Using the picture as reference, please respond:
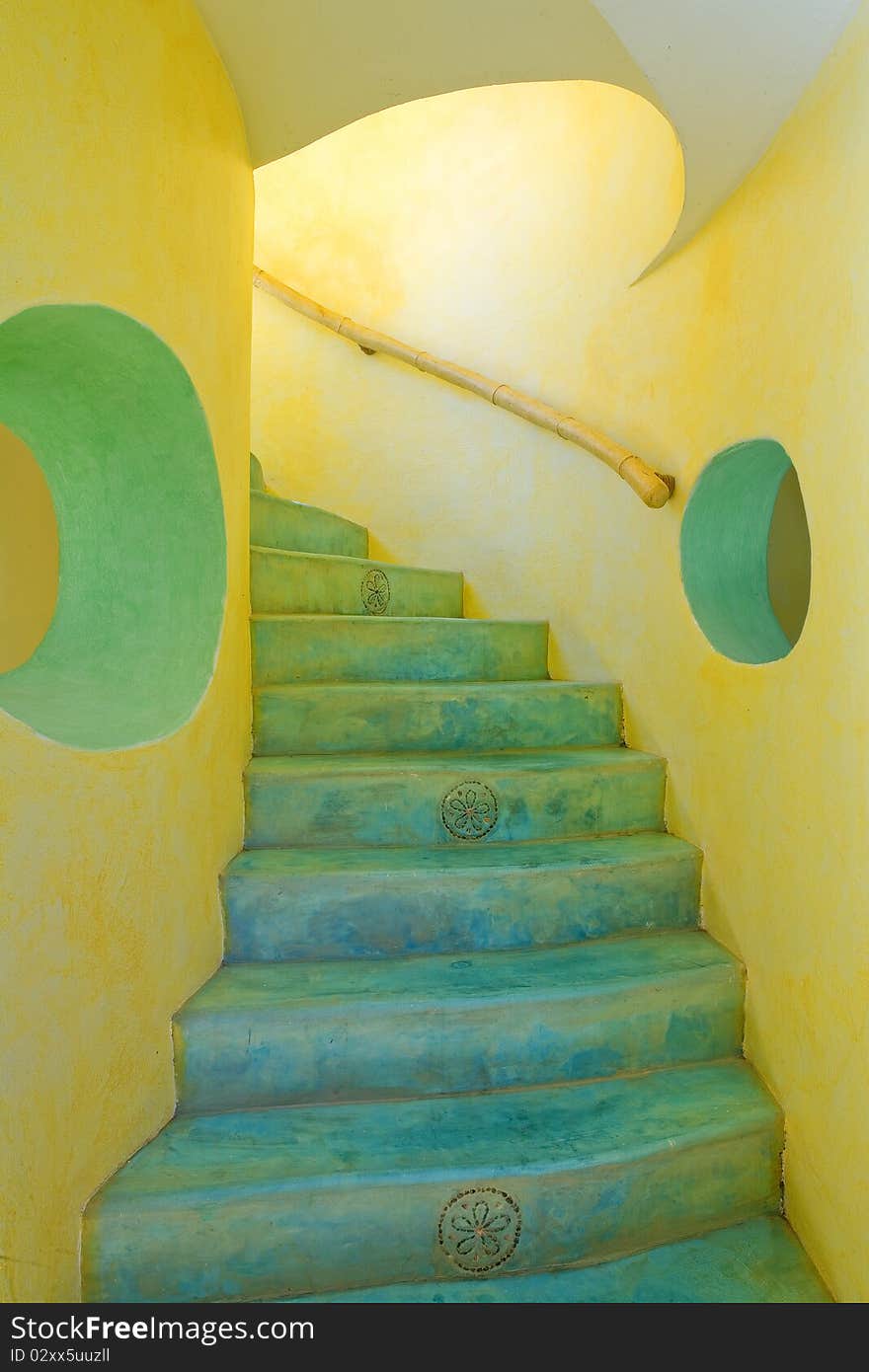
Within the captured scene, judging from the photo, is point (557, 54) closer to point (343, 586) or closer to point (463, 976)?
point (343, 586)

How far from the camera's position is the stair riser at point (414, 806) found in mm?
1996

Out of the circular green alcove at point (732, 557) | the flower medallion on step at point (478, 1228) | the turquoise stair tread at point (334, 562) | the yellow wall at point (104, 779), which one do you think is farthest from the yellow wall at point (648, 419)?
the yellow wall at point (104, 779)

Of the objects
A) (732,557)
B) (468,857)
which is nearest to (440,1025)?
(468,857)

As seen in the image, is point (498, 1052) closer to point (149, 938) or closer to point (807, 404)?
point (149, 938)

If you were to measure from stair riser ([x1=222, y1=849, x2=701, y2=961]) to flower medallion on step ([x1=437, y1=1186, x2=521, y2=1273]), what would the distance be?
1.76ft

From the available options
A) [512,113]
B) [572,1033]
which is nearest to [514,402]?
[512,113]

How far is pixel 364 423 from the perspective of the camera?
11.2 ft

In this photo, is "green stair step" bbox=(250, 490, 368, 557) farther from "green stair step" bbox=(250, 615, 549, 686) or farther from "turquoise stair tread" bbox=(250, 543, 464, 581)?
"green stair step" bbox=(250, 615, 549, 686)

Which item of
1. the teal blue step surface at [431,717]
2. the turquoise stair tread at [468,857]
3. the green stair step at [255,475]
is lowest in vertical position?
the turquoise stair tread at [468,857]

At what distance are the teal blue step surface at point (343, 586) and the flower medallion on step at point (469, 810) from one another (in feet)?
2.89

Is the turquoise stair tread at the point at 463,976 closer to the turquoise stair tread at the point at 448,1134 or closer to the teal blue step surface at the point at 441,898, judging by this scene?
the teal blue step surface at the point at 441,898

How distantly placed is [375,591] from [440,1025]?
5.28 feet

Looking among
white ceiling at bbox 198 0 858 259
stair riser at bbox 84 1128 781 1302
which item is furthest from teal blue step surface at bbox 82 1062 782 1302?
white ceiling at bbox 198 0 858 259

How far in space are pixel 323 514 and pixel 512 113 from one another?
1.62 metres
